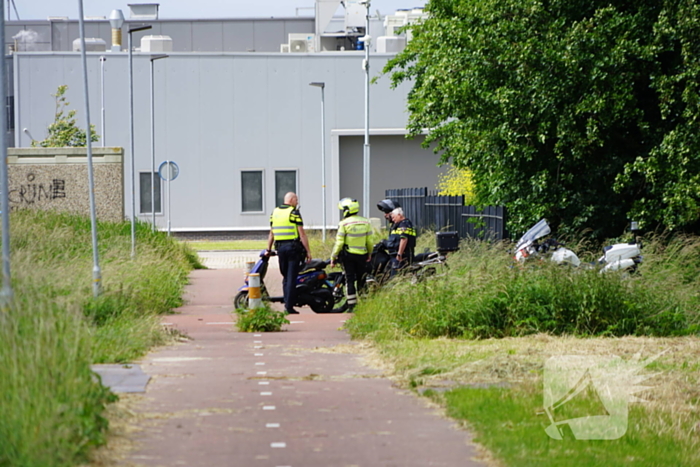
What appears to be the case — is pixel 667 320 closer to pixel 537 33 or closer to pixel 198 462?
pixel 198 462

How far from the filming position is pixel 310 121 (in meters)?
44.5

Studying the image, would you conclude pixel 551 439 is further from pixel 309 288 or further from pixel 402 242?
pixel 402 242

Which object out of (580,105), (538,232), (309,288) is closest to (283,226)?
(309,288)

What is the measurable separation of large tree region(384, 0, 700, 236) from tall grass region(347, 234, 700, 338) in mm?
5934

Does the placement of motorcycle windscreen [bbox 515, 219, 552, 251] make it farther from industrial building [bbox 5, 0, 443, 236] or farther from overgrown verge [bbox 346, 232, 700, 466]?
industrial building [bbox 5, 0, 443, 236]

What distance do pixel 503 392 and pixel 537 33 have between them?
1245cm

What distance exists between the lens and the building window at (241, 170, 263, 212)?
4431 centimetres

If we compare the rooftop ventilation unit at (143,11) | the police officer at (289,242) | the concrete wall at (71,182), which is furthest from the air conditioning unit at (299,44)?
the police officer at (289,242)

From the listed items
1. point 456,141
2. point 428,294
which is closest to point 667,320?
point 428,294

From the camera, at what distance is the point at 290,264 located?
1474 centimetres

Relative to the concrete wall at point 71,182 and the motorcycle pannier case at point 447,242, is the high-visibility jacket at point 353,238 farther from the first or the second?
the concrete wall at point 71,182

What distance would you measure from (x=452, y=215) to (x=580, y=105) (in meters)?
8.29

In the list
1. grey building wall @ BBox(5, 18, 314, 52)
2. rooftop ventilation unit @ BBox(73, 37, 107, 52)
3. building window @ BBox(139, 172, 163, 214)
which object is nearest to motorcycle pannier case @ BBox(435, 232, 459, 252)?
building window @ BBox(139, 172, 163, 214)

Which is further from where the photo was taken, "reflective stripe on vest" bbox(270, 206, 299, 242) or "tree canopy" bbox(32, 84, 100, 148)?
"tree canopy" bbox(32, 84, 100, 148)
